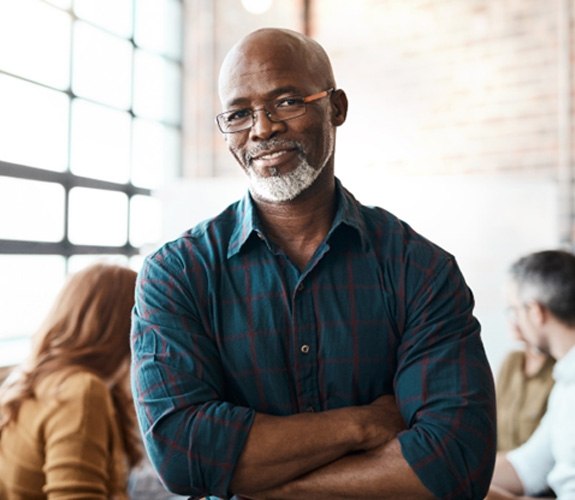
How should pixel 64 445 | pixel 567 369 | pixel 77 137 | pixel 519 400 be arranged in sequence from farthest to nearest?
pixel 77 137 → pixel 519 400 → pixel 567 369 → pixel 64 445

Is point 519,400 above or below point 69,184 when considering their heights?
below

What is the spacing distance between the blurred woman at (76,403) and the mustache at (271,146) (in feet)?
2.68

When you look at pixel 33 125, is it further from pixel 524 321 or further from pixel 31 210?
pixel 524 321

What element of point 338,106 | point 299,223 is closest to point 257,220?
point 299,223

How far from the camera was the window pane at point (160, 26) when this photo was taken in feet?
16.8

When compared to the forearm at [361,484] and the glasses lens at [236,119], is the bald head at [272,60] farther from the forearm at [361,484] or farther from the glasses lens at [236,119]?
the forearm at [361,484]

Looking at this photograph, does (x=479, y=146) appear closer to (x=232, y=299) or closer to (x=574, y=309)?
(x=574, y=309)

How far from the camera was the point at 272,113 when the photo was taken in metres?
1.31

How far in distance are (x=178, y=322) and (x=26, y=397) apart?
762 mm

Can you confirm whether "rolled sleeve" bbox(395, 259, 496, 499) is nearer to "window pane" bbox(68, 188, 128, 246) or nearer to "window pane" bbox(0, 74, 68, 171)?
"window pane" bbox(0, 74, 68, 171)

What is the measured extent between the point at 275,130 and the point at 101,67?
12.3 ft

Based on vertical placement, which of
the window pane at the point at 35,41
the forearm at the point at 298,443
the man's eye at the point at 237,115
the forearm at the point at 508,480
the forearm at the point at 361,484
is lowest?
the forearm at the point at 508,480

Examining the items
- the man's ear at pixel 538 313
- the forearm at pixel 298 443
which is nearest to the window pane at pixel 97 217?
the man's ear at pixel 538 313

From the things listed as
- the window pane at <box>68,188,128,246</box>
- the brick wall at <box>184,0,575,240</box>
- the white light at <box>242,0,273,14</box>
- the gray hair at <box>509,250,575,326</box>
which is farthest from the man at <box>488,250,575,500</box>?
the window pane at <box>68,188,128,246</box>
